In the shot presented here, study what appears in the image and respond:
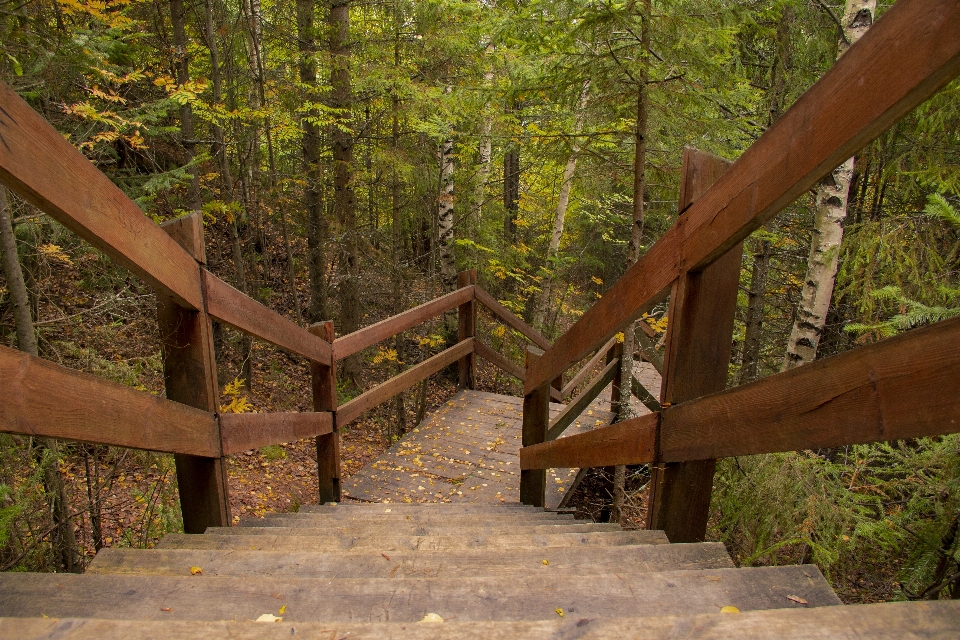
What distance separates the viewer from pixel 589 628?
3.58ft

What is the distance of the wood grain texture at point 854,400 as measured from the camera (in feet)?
3.15

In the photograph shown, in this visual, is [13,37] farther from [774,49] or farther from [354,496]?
[774,49]

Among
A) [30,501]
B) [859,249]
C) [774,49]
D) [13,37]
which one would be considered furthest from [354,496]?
[774,49]

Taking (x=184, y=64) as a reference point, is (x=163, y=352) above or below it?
below

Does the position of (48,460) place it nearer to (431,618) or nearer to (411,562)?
(411,562)

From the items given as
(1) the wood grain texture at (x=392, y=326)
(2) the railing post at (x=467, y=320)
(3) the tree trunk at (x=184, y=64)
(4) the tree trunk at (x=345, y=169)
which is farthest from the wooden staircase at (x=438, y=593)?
(4) the tree trunk at (x=345, y=169)

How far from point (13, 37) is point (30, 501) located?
11.3 feet

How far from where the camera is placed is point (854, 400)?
3.65ft

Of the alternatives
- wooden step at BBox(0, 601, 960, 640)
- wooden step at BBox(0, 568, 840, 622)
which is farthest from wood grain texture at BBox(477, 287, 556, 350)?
wooden step at BBox(0, 601, 960, 640)

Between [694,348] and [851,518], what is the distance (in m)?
1.38

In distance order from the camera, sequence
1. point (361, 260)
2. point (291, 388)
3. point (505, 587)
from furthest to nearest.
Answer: point (361, 260), point (291, 388), point (505, 587)

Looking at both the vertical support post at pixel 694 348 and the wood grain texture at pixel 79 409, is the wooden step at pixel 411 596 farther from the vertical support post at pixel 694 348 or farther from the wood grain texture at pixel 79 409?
the vertical support post at pixel 694 348

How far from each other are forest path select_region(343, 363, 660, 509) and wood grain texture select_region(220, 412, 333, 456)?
1.55 m

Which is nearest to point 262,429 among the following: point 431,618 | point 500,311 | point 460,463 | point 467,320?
point 431,618
